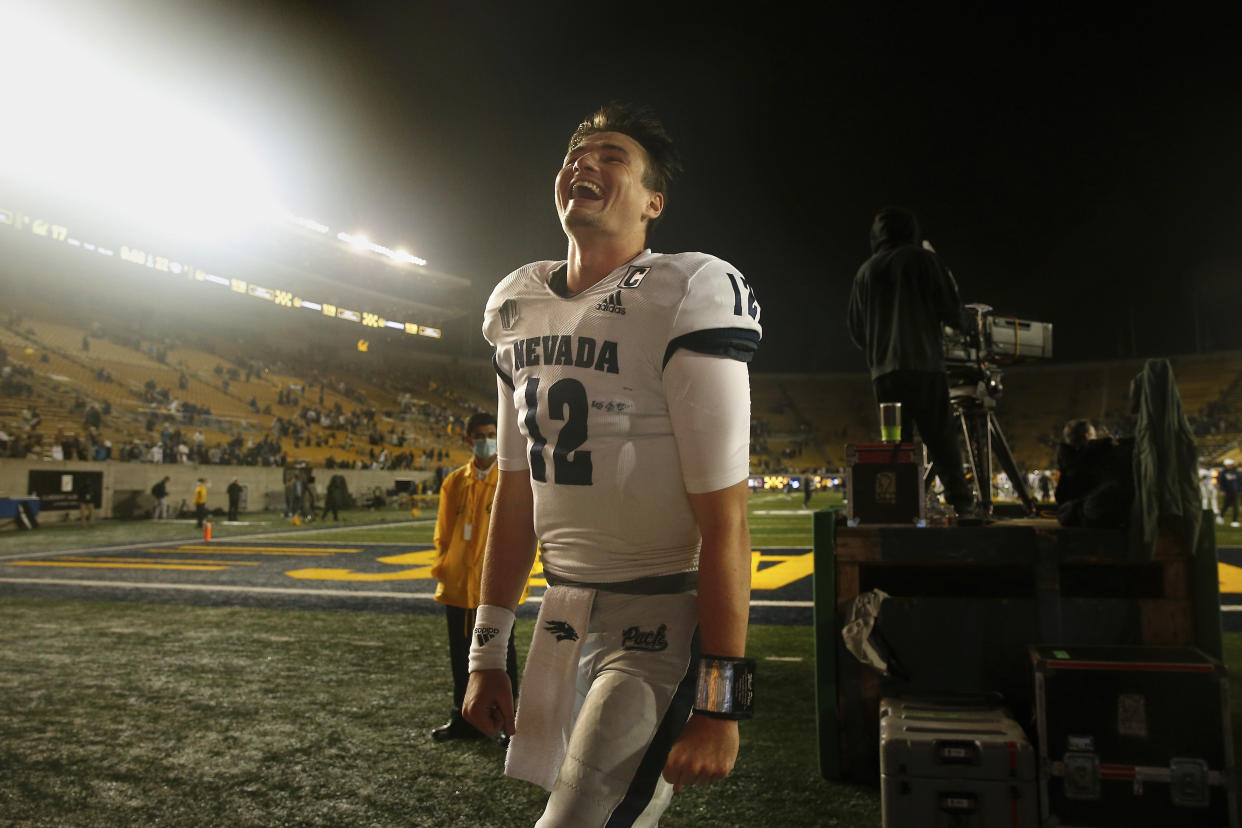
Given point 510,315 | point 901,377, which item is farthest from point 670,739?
point 901,377

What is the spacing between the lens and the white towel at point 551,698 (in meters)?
1.49

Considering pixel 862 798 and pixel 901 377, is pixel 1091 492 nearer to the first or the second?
pixel 901 377

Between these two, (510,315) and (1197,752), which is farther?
(1197,752)

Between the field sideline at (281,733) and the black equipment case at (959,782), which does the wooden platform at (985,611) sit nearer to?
the field sideline at (281,733)

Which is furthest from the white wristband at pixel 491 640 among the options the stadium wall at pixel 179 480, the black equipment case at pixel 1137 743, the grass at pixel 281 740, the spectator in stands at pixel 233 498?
the spectator in stands at pixel 233 498

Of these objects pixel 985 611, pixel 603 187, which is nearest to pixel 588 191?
pixel 603 187

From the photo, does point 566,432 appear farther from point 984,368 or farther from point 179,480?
point 179,480

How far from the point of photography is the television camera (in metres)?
4.90

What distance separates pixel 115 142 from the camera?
36.2 metres

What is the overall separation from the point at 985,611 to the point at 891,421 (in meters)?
1.08

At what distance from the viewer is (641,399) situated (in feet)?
4.85

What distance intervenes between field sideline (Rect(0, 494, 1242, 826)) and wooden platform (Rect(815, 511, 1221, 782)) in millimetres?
436

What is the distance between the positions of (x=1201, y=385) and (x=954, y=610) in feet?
191

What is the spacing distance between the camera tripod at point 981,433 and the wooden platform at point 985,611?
5.45ft
